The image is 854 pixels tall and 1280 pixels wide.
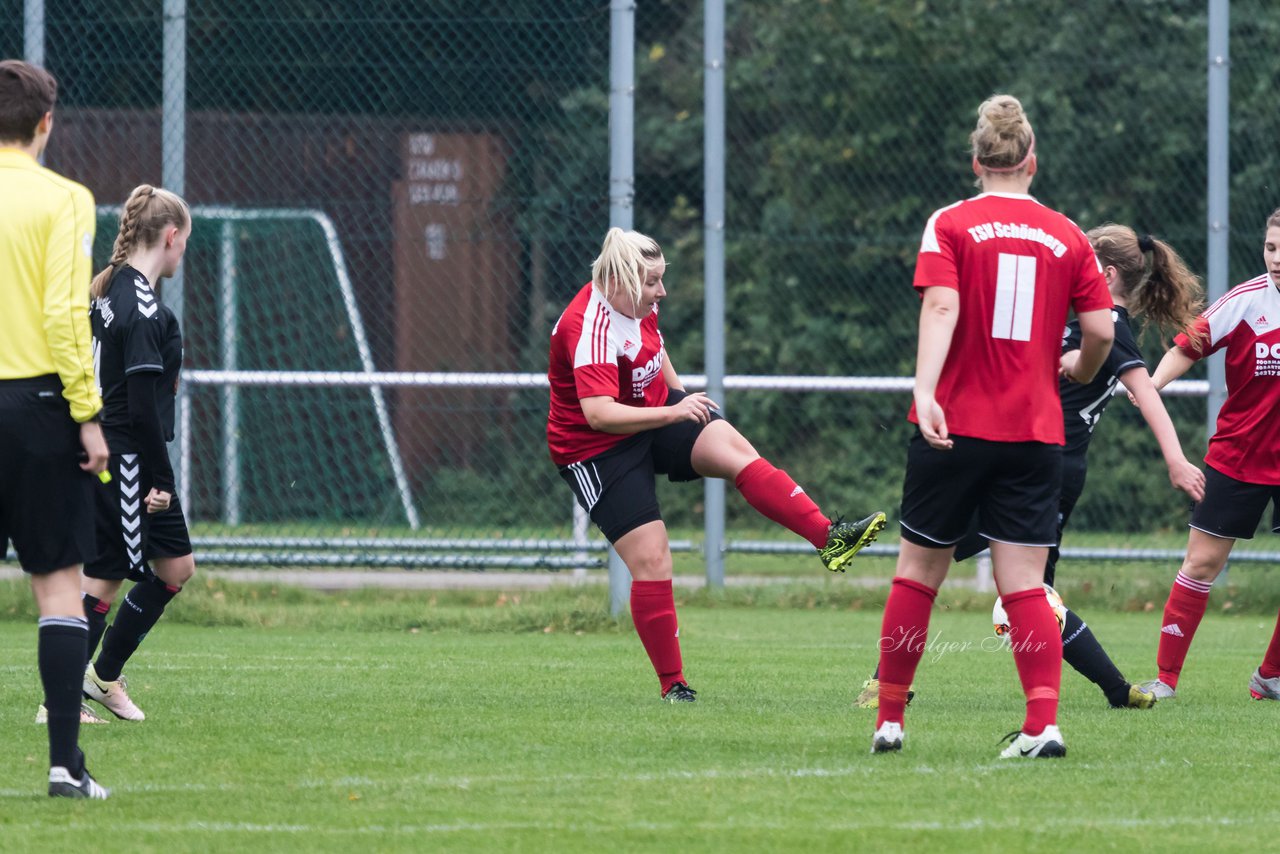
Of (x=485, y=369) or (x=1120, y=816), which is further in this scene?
(x=485, y=369)

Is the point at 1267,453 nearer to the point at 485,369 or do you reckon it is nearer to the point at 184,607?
the point at 184,607

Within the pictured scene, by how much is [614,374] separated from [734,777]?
6.30 feet

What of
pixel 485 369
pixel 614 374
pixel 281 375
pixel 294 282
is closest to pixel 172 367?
pixel 614 374

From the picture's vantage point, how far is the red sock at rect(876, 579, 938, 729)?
519 cm

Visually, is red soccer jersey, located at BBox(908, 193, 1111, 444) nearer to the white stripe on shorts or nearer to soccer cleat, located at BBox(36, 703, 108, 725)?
the white stripe on shorts

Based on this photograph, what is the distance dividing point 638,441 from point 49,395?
2.61 meters

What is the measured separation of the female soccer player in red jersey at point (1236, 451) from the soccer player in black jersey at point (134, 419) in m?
3.62

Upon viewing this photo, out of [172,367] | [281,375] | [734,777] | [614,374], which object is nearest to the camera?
[734,777]

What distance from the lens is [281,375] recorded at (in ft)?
35.3

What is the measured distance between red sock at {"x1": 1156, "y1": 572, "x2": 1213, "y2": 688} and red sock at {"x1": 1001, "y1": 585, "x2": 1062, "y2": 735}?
1.92 metres

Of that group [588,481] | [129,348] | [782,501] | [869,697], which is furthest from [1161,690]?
[129,348]

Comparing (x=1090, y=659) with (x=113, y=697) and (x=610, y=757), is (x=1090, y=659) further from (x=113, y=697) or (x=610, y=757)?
(x=113, y=697)

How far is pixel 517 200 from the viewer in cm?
1034

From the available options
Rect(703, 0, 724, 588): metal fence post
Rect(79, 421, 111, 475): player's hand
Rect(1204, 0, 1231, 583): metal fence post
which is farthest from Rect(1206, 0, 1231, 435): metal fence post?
Rect(79, 421, 111, 475): player's hand
